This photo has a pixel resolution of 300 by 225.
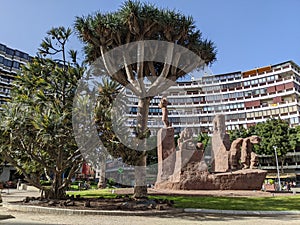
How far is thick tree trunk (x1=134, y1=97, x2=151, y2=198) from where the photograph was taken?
14.6 metres

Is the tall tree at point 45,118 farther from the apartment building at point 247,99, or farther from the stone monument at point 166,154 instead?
the apartment building at point 247,99

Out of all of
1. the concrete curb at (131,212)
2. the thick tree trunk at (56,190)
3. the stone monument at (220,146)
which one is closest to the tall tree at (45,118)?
the thick tree trunk at (56,190)

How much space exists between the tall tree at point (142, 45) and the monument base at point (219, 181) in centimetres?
602

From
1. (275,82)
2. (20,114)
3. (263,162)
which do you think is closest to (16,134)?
(20,114)

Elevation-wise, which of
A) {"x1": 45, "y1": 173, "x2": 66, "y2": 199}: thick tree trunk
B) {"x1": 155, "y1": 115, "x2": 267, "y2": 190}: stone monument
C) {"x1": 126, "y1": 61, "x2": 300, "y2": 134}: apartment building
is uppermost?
{"x1": 126, "y1": 61, "x2": 300, "y2": 134}: apartment building

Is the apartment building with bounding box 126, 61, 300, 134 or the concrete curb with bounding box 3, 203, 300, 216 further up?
the apartment building with bounding box 126, 61, 300, 134

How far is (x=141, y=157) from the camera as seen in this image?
14.7m

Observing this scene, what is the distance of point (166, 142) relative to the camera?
76.4 feet

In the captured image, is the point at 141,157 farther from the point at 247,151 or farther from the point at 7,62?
the point at 7,62

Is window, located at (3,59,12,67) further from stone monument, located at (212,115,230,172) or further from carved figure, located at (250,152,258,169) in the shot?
carved figure, located at (250,152,258,169)

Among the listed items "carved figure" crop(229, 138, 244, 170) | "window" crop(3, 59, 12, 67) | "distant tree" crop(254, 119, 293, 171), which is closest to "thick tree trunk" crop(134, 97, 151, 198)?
"carved figure" crop(229, 138, 244, 170)

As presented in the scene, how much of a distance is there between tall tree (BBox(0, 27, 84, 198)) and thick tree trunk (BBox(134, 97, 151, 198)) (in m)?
3.42

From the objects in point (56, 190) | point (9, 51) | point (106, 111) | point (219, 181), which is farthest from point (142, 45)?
point (9, 51)

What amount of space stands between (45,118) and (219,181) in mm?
14210
